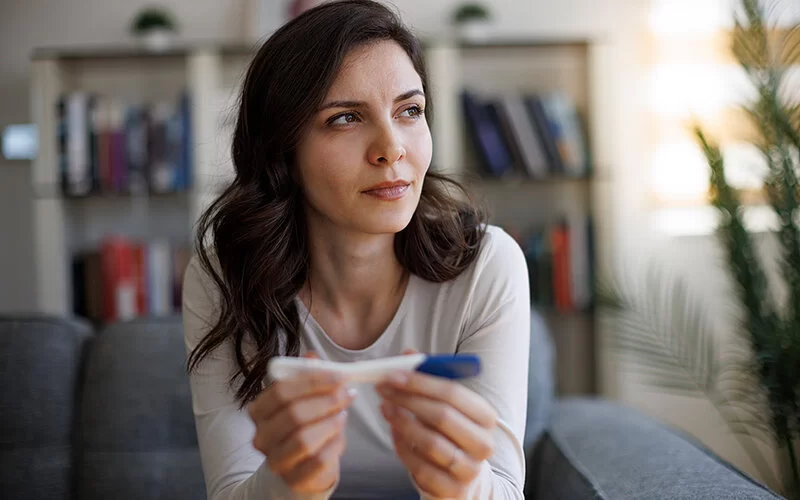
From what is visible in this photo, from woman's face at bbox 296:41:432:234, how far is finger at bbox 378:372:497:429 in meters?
0.41

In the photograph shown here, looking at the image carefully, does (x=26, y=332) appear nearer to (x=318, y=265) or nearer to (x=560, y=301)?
(x=318, y=265)

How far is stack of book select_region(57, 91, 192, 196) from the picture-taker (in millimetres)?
3158

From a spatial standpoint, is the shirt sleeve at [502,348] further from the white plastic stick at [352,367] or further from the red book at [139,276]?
the red book at [139,276]

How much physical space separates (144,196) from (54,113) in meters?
0.45

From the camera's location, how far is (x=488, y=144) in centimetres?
315

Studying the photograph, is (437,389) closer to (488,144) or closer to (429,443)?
(429,443)

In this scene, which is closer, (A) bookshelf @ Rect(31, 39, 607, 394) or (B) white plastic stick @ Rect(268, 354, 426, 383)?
(B) white plastic stick @ Rect(268, 354, 426, 383)

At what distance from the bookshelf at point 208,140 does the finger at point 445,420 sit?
2.25m

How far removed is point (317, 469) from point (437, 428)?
0.43ft

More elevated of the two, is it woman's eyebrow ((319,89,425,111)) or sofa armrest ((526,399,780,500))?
woman's eyebrow ((319,89,425,111))

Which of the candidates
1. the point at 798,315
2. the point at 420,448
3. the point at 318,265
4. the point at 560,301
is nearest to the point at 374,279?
the point at 318,265

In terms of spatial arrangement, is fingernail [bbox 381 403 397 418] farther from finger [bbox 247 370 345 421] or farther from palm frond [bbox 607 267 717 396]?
palm frond [bbox 607 267 717 396]

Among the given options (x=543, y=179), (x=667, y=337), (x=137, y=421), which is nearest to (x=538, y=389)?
(x=137, y=421)

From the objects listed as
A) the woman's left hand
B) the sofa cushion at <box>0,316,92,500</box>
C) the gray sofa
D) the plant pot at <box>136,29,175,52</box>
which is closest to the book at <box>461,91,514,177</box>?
the plant pot at <box>136,29,175,52</box>
